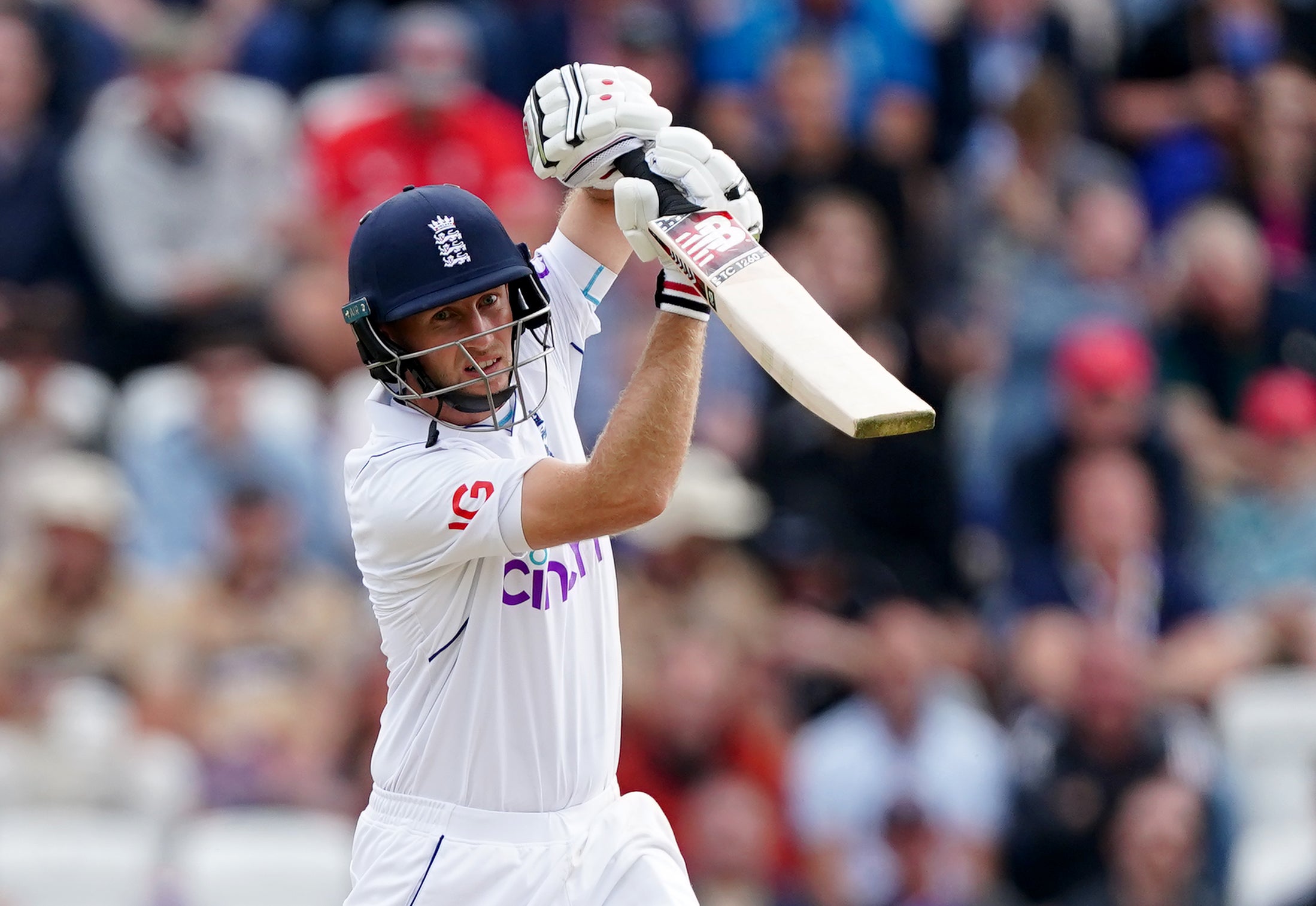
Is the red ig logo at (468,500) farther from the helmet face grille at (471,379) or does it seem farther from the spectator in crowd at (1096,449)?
the spectator in crowd at (1096,449)

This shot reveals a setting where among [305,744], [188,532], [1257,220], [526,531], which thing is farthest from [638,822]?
[1257,220]

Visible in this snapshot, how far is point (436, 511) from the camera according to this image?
166 inches

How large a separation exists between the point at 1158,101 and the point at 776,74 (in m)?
2.55

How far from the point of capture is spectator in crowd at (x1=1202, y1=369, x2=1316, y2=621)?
365 inches

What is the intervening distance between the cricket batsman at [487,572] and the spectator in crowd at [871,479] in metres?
4.51

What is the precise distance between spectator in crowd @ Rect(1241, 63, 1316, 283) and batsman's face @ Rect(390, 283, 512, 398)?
7518 mm

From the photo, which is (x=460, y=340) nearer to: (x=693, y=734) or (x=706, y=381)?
(x=693, y=734)

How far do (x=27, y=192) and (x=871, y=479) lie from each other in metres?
4.70

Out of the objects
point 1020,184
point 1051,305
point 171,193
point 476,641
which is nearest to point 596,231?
point 476,641

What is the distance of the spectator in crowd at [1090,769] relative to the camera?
7.87 metres

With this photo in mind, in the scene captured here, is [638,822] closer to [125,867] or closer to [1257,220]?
[125,867]

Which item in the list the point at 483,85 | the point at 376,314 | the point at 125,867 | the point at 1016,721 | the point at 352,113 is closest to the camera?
the point at 376,314

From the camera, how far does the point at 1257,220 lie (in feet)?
35.7

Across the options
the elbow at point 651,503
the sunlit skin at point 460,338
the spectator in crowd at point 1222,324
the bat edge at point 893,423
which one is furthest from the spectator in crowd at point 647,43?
the bat edge at point 893,423
